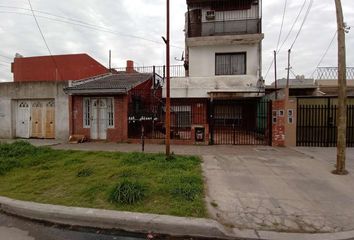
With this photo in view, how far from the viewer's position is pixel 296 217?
4664 millimetres

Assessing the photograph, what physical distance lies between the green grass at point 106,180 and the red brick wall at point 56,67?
12311 mm

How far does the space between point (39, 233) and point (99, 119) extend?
11006 millimetres

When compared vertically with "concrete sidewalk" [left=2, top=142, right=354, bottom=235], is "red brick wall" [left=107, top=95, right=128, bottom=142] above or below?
above

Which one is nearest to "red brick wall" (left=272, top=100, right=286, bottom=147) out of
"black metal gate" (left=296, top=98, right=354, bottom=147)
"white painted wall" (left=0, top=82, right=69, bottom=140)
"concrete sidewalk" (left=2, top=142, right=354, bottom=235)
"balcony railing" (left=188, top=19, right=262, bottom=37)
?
"black metal gate" (left=296, top=98, right=354, bottom=147)

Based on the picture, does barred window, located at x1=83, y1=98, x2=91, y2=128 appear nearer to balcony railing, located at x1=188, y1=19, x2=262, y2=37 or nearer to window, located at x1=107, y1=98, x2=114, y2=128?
window, located at x1=107, y1=98, x2=114, y2=128

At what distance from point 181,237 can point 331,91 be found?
67.4ft

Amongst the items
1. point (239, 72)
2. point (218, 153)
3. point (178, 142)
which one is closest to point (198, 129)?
point (178, 142)

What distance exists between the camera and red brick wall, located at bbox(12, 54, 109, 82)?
21266 mm

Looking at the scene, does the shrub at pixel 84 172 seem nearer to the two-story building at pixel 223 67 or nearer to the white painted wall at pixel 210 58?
the two-story building at pixel 223 67

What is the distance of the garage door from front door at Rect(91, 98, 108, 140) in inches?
108

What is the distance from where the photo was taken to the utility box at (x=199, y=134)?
13.4m

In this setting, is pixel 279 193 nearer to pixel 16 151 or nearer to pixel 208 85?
pixel 16 151

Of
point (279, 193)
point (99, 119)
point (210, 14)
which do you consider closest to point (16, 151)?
point (99, 119)

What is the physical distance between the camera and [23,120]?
16.5 metres
